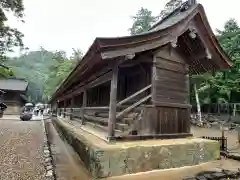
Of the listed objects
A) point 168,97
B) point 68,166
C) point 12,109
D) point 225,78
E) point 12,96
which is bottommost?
point 68,166

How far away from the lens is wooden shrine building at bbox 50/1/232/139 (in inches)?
218

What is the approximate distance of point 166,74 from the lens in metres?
6.84

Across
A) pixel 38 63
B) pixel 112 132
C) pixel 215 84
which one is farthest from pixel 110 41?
pixel 38 63

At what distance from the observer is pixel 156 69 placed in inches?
259

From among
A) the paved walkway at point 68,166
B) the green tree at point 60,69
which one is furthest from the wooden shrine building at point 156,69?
the green tree at point 60,69

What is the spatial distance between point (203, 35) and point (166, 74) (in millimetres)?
1711

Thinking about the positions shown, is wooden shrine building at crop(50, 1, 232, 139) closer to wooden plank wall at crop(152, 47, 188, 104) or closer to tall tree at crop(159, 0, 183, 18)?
wooden plank wall at crop(152, 47, 188, 104)

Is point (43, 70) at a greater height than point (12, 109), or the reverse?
point (43, 70)

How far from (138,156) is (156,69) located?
2699mm

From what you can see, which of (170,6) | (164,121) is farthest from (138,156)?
(170,6)

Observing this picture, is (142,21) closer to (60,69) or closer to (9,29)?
(60,69)

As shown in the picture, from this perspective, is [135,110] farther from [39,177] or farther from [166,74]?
[39,177]

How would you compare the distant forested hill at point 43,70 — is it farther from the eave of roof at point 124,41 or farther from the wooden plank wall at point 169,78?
the eave of roof at point 124,41

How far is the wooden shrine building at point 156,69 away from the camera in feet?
18.2
